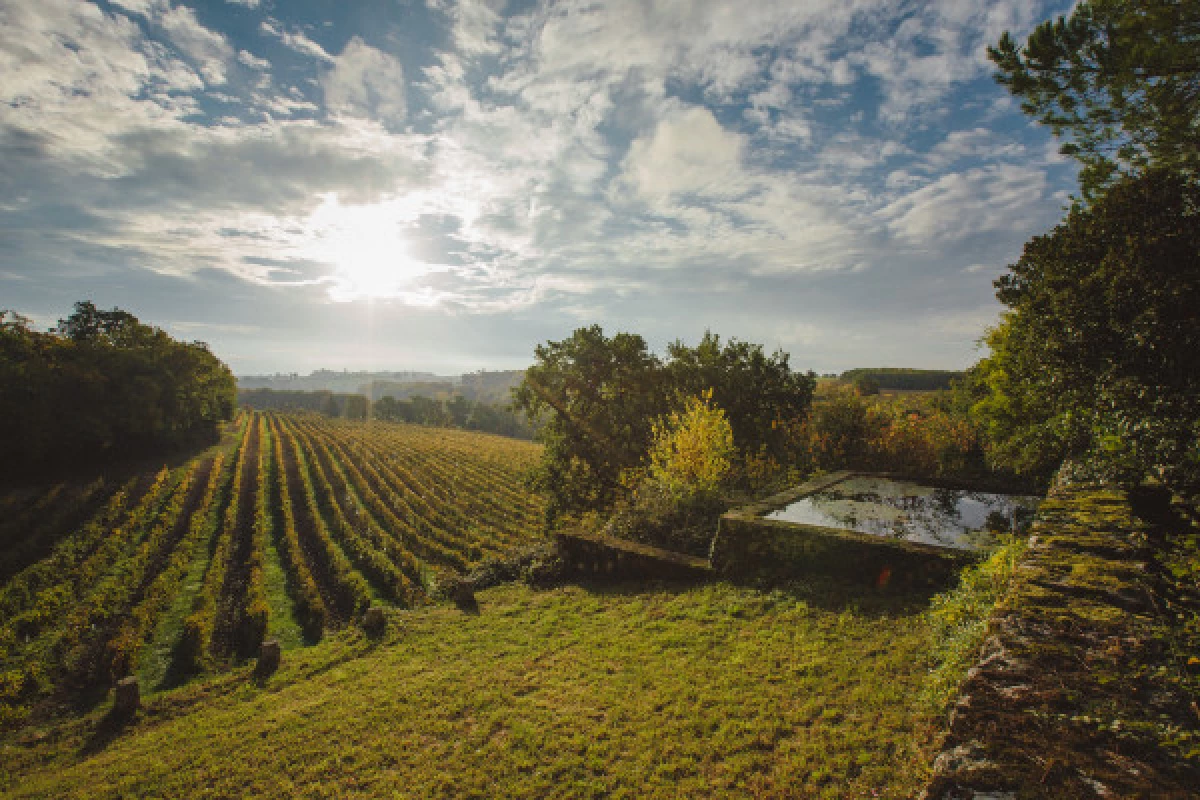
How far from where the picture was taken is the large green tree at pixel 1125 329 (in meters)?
6.39

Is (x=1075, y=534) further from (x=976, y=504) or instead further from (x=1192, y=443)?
(x=976, y=504)

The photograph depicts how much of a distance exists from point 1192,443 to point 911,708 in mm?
5767

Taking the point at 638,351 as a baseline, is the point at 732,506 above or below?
below

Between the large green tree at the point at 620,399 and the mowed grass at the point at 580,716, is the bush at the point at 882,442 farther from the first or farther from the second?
the mowed grass at the point at 580,716

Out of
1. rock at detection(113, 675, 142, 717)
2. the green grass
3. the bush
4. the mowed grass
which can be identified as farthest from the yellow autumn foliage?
the green grass

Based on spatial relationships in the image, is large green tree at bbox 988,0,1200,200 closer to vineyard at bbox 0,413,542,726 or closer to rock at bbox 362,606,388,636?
rock at bbox 362,606,388,636

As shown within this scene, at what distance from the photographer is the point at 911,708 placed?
406cm

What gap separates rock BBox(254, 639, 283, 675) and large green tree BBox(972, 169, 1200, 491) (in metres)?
13.4

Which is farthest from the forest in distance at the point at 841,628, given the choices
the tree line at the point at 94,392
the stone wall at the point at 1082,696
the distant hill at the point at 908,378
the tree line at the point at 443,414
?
the tree line at the point at 443,414

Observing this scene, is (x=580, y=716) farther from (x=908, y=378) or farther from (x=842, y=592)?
(x=908, y=378)

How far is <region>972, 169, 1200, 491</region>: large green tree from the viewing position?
639cm

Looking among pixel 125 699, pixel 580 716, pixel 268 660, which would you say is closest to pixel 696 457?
pixel 580 716

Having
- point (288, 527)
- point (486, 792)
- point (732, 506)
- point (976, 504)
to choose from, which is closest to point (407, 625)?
point (486, 792)

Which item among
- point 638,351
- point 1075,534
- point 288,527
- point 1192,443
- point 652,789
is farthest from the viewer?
point 288,527
